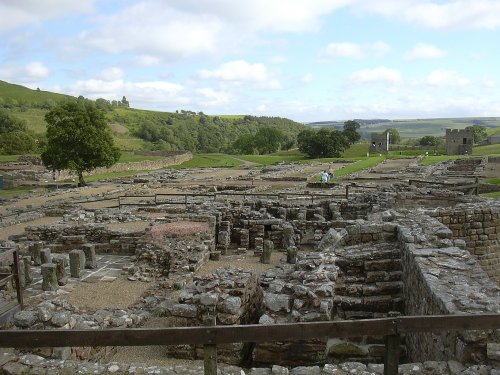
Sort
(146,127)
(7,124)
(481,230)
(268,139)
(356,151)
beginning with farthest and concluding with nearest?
1. (146,127)
2. (268,139)
3. (356,151)
4. (7,124)
5. (481,230)

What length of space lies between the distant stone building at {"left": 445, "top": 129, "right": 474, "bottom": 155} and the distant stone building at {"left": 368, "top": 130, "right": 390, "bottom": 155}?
11.1m

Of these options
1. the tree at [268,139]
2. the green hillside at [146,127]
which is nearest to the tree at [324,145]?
the tree at [268,139]

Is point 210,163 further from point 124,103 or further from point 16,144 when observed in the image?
point 124,103

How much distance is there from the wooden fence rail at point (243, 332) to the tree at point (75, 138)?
34336mm

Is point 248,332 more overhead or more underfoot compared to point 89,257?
more overhead

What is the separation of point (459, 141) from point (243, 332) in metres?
74.1

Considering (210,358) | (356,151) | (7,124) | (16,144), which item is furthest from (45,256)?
(356,151)

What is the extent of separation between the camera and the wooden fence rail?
12.7 feet

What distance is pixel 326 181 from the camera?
33188 millimetres

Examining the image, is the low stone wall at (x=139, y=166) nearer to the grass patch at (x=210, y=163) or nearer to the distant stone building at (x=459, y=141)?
the grass patch at (x=210, y=163)

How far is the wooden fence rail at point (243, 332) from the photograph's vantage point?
3.88m

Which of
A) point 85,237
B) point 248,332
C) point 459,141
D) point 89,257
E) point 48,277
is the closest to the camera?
point 248,332

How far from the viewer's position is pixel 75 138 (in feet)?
118

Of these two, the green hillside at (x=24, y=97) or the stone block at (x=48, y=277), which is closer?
the stone block at (x=48, y=277)
